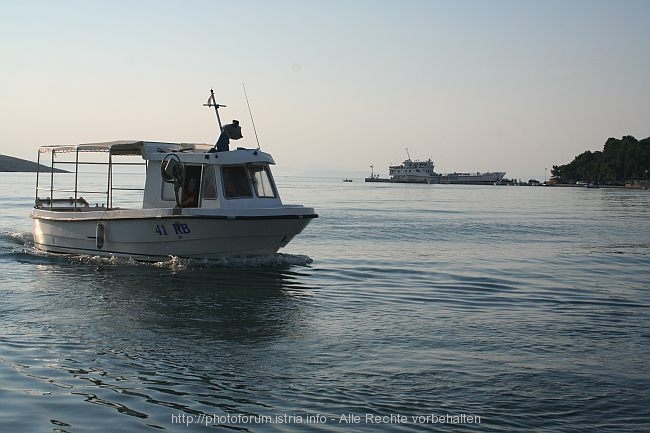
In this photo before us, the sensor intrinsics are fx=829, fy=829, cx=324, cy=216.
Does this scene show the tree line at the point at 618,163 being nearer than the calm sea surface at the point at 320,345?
No

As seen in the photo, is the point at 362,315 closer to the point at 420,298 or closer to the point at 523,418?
the point at 420,298

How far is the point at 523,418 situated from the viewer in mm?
9133

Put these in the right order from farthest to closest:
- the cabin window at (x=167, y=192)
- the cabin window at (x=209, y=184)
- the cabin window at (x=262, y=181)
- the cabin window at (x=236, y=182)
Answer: the cabin window at (x=167, y=192)
the cabin window at (x=262, y=181)
the cabin window at (x=236, y=182)
the cabin window at (x=209, y=184)

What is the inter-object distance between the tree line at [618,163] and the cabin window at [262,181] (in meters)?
157

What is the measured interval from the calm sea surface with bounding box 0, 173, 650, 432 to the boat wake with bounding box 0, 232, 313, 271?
0.06 metres

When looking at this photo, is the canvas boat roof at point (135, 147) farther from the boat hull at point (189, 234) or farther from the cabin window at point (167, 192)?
the boat hull at point (189, 234)

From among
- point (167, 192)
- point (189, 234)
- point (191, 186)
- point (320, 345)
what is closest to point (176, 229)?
point (189, 234)

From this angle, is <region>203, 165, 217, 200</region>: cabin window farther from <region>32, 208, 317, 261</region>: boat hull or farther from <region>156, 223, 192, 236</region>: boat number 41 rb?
<region>156, 223, 192, 236</region>: boat number 41 rb

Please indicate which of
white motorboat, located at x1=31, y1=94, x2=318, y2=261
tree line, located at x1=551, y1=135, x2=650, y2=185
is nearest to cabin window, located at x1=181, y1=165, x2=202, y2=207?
white motorboat, located at x1=31, y1=94, x2=318, y2=261

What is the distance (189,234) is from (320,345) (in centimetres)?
964

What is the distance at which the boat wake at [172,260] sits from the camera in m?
21.8

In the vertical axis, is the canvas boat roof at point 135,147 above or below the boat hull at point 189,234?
above

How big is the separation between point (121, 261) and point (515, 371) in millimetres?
14365

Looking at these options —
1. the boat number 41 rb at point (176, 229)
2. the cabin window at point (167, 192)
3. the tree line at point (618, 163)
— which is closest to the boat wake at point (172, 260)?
the boat number 41 rb at point (176, 229)
